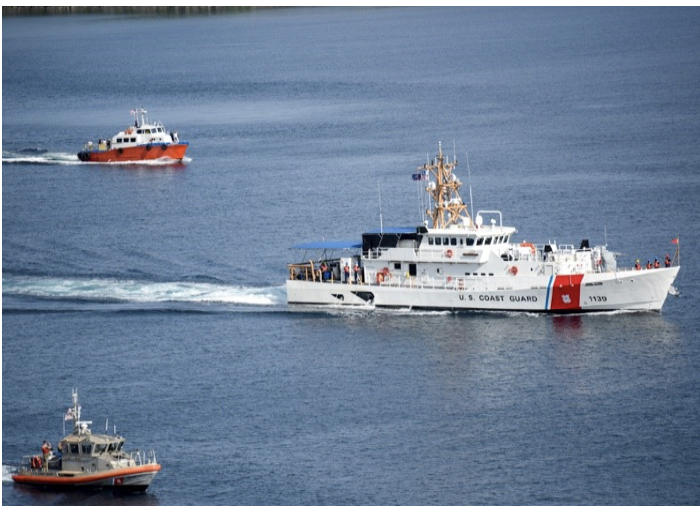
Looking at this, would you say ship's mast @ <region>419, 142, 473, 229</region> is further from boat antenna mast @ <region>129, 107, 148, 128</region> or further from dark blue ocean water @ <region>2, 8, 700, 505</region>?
boat antenna mast @ <region>129, 107, 148, 128</region>

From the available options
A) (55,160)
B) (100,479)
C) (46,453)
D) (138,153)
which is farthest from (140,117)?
(100,479)

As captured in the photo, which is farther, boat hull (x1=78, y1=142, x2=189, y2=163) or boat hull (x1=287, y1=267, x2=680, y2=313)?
Answer: boat hull (x1=78, y1=142, x2=189, y2=163)

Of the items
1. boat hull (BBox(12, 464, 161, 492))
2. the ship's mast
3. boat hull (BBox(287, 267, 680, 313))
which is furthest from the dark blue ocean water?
the ship's mast

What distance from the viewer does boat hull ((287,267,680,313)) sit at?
6153 cm

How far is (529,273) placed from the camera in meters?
62.8

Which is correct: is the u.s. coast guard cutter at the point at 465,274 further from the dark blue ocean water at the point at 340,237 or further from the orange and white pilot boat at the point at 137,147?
the orange and white pilot boat at the point at 137,147

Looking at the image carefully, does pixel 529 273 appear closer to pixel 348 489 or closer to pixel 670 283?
pixel 670 283

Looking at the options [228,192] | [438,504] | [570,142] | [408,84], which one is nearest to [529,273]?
[438,504]

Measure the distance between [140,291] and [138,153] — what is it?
1476 inches

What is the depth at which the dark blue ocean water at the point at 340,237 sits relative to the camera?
46.7m

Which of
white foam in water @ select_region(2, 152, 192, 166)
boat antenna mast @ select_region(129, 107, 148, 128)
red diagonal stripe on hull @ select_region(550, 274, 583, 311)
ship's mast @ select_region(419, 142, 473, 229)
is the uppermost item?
boat antenna mast @ select_region(129, 107, 148, 128)

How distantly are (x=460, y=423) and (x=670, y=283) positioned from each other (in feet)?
47.2

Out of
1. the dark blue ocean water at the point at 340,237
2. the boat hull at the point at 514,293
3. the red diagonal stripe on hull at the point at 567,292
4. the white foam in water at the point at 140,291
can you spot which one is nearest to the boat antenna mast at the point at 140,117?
the dark blue ocean water at the point at 340,237

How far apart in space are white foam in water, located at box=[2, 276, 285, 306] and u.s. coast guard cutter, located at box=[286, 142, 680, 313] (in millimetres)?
1398
